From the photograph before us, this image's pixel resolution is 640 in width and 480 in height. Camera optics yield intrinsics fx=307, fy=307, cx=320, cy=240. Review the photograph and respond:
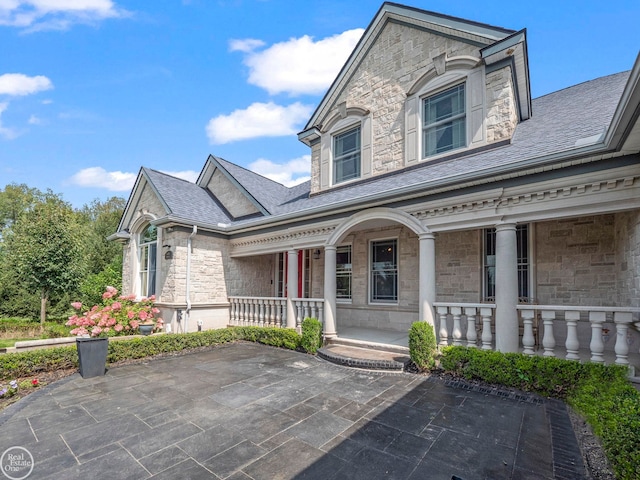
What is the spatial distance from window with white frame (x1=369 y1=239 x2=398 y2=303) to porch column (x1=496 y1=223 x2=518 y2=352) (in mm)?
3821

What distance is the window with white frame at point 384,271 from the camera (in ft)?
30.6

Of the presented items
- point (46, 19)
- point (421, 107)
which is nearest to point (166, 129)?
point (46, 19)

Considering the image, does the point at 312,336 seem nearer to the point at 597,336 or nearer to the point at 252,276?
the point at 252,276

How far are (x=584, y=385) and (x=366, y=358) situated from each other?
3.48 meters

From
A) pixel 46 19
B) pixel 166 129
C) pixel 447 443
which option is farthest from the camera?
pixel 166 129

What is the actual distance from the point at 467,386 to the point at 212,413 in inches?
162

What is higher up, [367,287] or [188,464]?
[367,287]

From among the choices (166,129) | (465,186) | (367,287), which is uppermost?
(166,129)

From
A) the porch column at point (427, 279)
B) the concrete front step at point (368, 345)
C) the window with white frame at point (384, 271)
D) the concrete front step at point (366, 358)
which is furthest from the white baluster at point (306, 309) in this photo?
the porch column at point (427, 279)

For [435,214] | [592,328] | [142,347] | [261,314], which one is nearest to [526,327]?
[592,328]

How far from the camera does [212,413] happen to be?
4.32 m

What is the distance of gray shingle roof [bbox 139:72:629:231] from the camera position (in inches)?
221

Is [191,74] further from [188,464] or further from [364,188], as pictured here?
[188,464]

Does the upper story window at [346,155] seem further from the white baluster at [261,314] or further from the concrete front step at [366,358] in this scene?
the concrete front step at [366,358]
